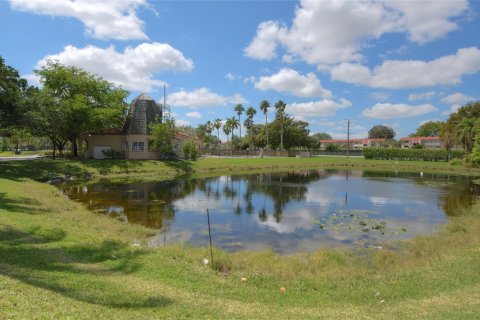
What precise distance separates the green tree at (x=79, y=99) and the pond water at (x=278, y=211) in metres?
14.2

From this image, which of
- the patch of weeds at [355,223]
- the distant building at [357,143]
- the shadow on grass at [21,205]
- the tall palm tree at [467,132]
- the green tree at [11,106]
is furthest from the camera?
the distant building at [357,143]

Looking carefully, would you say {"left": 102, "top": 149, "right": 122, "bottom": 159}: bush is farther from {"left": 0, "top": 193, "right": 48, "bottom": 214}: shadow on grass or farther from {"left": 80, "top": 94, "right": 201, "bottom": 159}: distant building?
{"left": 0, "top": 193, "right": 48, "bottom": 214}: shadow on grass

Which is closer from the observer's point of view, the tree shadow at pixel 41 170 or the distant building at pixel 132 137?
the tree shadow at pixel 41 170

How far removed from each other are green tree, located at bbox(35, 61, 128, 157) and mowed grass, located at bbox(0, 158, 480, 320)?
2968cm

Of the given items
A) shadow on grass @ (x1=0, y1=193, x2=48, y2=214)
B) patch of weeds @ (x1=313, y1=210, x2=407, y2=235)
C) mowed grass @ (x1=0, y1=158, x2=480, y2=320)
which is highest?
shadow on grass @ (x1=0, y1=193, x2=48, y2=214)

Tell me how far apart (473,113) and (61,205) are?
74.9 m

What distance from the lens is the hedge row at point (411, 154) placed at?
6912 cm

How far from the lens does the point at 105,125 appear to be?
154 feet

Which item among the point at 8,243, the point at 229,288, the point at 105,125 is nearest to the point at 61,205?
the point at 8,243

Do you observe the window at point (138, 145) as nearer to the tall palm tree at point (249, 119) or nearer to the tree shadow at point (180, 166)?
the tree shadow at point (180, 166)

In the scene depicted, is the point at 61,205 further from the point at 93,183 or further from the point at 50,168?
the point at 50,168

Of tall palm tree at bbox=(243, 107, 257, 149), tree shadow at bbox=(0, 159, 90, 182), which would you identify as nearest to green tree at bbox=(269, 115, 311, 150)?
tall palm tree at bbox=(243, 107, 257, 149)

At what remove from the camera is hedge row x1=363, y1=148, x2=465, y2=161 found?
69125 mm

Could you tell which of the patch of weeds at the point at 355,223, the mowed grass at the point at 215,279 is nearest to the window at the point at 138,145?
the mowed grass at the point at 215,279
